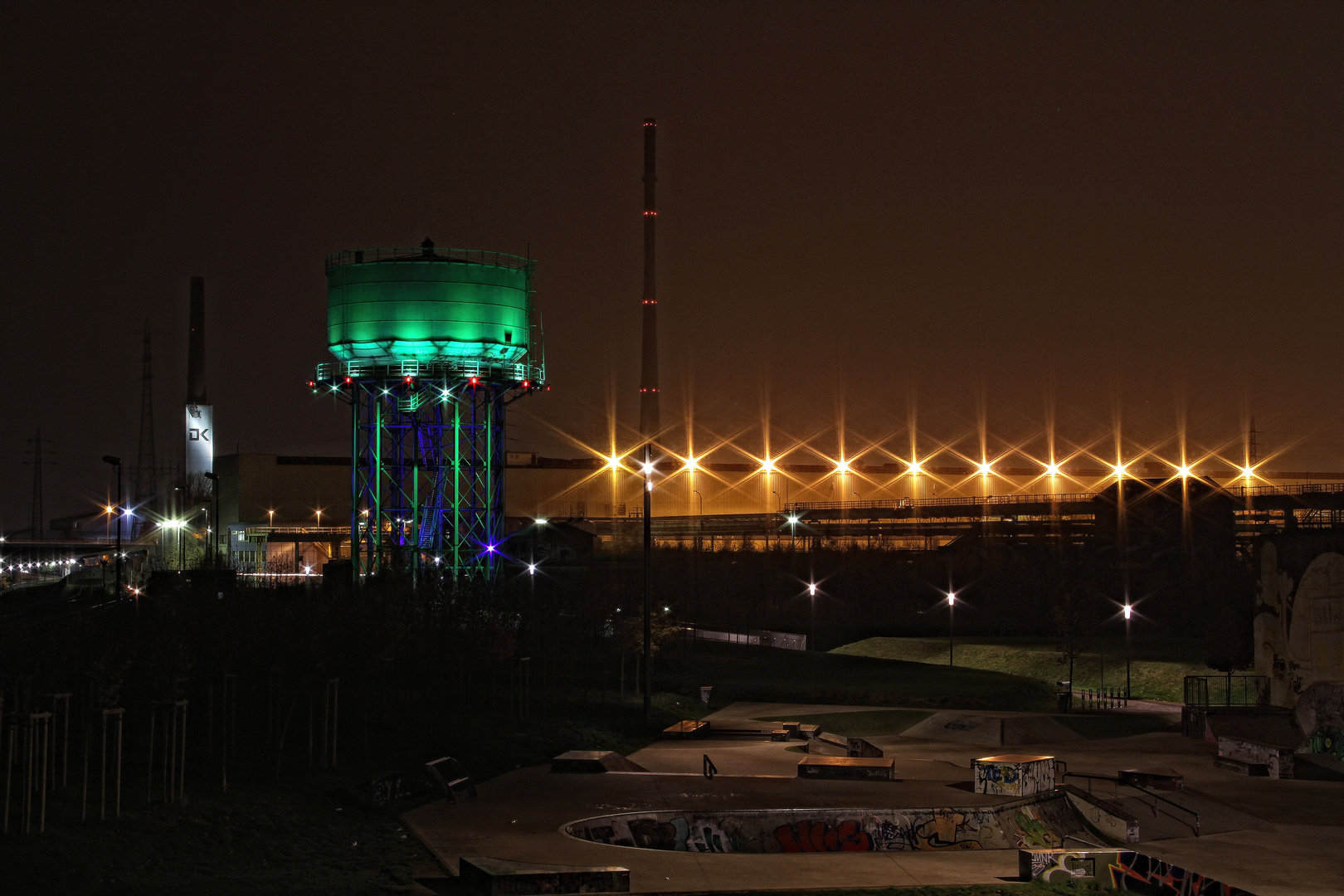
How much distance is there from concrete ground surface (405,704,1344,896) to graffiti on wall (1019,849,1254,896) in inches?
20.6

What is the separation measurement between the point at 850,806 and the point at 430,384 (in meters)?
54.3

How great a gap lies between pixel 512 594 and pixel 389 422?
786 inches

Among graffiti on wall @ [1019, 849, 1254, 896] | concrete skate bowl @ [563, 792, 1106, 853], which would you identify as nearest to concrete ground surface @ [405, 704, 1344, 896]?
graffiti on wall @ [1019, 849, 1254, 896]

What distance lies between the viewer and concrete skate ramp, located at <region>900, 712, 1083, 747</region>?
40.9 m

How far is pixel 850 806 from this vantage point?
86.2 feet

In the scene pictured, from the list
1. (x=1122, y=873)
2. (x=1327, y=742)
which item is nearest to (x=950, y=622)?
(x=1327, y=742)

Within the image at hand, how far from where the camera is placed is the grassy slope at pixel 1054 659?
60.9m

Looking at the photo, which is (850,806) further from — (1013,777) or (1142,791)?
(1142,791)

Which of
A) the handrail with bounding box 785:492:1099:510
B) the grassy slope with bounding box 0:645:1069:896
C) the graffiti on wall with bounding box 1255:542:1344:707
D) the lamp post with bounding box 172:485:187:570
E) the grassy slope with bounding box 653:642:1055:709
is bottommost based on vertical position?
the grassy slope with bounding box 653:642:1055:709

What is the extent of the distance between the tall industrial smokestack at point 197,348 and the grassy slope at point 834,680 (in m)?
74.3

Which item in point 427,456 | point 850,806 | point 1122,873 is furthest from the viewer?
point 427,456

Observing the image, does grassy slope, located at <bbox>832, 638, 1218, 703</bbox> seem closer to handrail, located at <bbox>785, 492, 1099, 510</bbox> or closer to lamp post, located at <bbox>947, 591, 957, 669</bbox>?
lamp post, located at <bbox>947, 591, 957, 669</bbox>

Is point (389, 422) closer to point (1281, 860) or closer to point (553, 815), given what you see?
point (553, 815)

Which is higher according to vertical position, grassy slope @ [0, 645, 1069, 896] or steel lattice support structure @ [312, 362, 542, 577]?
steel lattice support structure @ [312, 362, 542, 577]
